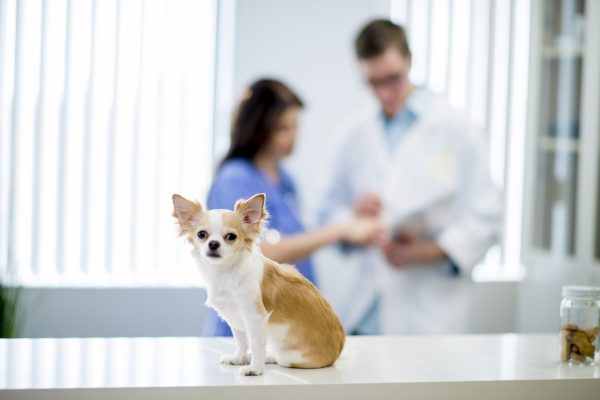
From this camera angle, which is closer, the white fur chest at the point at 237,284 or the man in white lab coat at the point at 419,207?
the white fur chest at the point at 237,284

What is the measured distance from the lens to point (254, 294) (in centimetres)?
105

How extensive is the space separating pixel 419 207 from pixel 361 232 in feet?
0.70

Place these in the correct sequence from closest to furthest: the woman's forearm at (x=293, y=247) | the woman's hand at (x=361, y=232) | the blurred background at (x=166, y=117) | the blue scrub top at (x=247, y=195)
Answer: the blue scrub top at (x=247, y=195), the woman's forearm at (x=293, y=247), the woman's hand at (x=361, y=232), the blurred background at (x=166, y=117)

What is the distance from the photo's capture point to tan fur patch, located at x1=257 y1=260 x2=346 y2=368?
108 cm

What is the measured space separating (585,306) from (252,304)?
21.9 inches

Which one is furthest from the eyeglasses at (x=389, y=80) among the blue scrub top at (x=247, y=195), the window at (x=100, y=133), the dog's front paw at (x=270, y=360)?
the dog's front paw at (x=270, y=360)

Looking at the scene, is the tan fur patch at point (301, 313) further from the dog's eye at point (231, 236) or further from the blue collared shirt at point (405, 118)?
the blue collared shirt at point (405, 118)

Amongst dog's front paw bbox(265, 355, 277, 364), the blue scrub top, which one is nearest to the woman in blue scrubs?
the blue scrub top

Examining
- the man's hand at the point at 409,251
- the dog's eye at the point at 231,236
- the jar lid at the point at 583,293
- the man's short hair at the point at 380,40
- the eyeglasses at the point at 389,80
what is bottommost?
the man's hand at the point at 409,251

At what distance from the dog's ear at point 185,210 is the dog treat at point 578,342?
647 mm

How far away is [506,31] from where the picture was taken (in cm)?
335

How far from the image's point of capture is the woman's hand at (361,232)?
89.4 inches

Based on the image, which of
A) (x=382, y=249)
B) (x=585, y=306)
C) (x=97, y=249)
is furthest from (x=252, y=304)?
(x=97, y=249)

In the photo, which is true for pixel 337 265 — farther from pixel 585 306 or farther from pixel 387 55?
pixel 585 306
